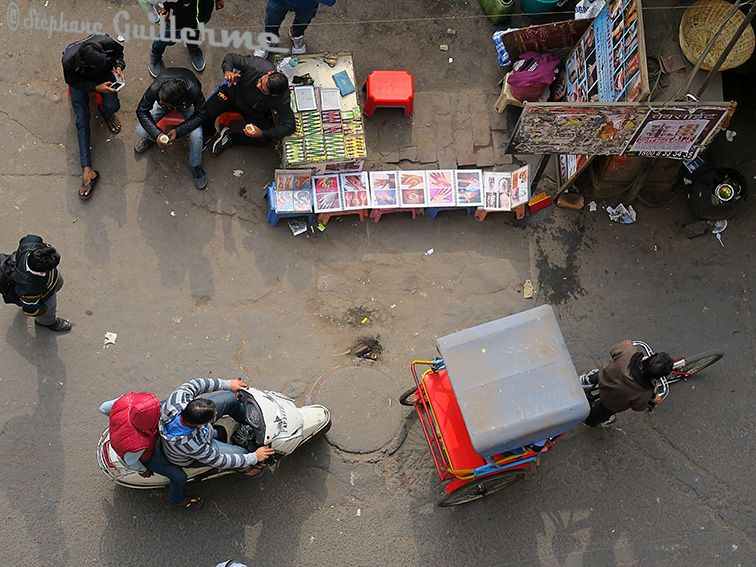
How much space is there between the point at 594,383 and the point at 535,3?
5.19m

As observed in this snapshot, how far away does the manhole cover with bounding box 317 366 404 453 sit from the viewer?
703cm

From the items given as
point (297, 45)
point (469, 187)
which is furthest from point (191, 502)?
point (297, 45)

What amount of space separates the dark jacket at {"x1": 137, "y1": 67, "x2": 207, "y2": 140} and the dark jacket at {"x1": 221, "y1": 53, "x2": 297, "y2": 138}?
1.19 ft

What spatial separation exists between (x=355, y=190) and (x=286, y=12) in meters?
2.40

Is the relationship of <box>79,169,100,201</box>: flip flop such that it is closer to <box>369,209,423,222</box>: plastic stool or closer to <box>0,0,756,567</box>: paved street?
<box>0,0,756,567</box>: paved street

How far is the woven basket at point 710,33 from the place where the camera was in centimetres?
715

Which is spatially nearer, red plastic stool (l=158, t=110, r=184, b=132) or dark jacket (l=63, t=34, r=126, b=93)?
dark jacket (l=63, t=34, r=126, b=93)

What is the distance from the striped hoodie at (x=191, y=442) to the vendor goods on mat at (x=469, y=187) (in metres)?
3.75

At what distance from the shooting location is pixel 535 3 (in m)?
8.71

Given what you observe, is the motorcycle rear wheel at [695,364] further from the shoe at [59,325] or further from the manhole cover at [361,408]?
the shoe at [59,325]

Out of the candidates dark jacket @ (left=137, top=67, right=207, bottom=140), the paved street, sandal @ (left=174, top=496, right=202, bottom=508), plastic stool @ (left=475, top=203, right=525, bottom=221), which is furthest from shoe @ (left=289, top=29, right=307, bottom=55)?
sandal @ (left=174, top=496, right=202, bottom=508)

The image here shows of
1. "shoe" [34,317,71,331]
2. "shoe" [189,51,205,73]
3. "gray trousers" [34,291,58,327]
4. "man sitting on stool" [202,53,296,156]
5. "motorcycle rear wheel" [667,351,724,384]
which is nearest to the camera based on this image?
"gray trousers" [34,291,58,327]

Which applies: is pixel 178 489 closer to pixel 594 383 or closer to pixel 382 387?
pixel 382 387

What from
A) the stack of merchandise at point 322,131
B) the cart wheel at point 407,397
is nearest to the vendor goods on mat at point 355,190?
the stack of merchandise at point 322,131
